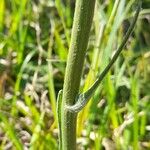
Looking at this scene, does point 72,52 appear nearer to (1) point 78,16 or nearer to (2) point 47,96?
(1) point 78,16

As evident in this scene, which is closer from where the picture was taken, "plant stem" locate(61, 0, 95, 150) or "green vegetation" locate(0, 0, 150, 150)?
"plant stem" locate(61, 0, 95, 150)

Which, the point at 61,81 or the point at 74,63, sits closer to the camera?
the point at 74,63

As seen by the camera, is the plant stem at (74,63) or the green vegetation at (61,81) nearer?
the plant stem at (74,63)

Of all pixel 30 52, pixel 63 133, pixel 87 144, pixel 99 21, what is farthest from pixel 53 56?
pixel 63 133
